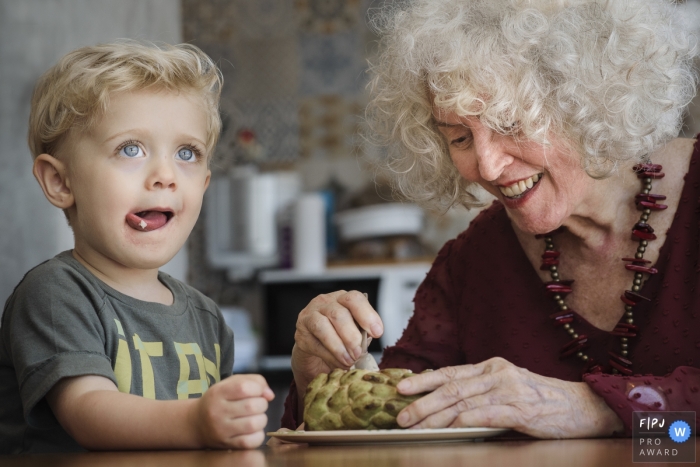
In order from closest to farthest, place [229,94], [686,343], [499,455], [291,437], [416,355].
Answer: [499,455]
[291,437]
[686,343]
[416,355]
[229,94]

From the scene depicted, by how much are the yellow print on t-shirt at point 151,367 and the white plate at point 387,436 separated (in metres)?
0.29

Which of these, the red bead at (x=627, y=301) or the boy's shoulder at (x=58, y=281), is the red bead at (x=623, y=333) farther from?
the boy's shoulder at (x=58, y=281)

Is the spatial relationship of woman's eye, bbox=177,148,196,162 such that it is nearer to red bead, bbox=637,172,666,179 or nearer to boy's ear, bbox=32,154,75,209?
boy's ear, bbox=32,154,75,209

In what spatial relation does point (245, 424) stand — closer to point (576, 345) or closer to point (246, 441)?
point (246, 441)

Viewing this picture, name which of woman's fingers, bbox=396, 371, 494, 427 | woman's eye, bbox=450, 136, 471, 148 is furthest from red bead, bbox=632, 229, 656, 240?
woman's fingers, bbox=396, 371, 494, 427

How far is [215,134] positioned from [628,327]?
0.86m

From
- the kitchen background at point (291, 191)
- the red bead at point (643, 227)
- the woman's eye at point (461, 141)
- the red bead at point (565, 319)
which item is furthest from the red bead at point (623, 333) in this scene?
the kitchen background at point (291, 191)

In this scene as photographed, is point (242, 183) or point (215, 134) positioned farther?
point (242, 183)

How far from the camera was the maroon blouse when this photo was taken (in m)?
1.47

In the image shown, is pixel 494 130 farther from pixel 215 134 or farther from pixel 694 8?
pixel 694 8

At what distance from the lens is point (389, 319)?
514cm

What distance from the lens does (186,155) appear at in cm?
135

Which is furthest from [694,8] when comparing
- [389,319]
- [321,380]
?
[321,380]

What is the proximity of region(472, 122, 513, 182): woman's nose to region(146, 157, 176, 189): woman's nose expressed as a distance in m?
0.55
